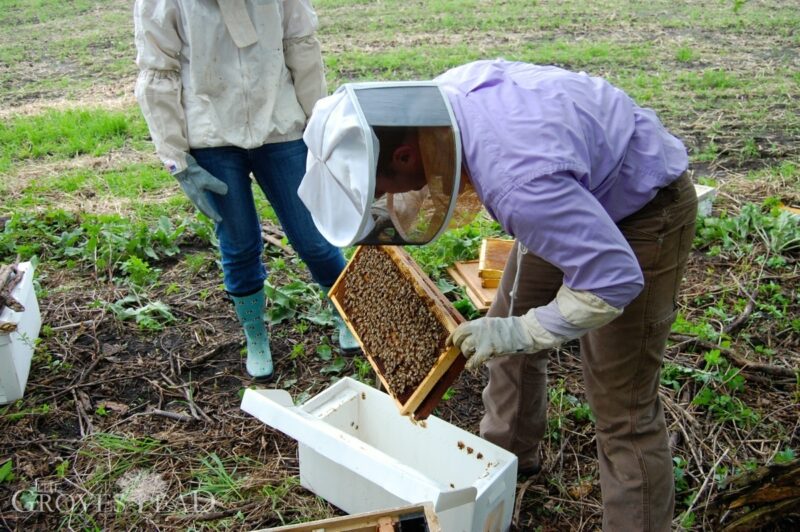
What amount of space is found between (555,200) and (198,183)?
1803 millimetres

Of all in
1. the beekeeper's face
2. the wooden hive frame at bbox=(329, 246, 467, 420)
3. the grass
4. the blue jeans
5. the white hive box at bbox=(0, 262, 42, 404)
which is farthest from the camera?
the grass

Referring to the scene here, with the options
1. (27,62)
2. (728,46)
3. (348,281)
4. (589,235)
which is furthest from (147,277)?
(728,46)

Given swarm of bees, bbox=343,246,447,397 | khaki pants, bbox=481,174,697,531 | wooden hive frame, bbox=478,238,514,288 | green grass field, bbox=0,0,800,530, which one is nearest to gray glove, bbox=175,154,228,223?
swarm of bees, bbox=343,246,447,397

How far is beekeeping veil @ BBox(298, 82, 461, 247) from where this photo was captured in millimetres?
1837

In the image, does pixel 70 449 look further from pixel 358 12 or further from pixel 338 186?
pixel 358 12

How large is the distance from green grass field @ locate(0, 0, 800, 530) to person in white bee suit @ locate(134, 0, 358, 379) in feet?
2.68

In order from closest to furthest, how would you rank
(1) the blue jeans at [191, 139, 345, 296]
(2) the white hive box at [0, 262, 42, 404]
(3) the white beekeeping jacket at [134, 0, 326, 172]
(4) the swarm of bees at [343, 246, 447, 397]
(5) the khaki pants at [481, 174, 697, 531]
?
(5) the khaki pants at [481, 174, 697, 531] → (4) the swarm of bees at [343, 246, 447, 397] → (3) the white beekeeping jacket at [134, 0, 326, 172] → (1) the blue jeans at [191, 139, 345, 296] → (2) the white hive box at [0, 262, 42, 404]

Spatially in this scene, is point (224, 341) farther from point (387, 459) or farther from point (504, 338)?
point (504, 338)

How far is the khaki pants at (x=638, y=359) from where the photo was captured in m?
2.20

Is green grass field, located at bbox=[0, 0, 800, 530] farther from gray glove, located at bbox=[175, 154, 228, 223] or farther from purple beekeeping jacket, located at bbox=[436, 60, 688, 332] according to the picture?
purple beekeeping jacket, located at bbox=[436, 60, 688, 332]

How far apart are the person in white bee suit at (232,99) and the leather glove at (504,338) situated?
1.44 metres

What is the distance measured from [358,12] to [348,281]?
10.0 m

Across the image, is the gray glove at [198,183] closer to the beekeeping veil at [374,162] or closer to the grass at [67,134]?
the beekeeping veil at [374,162]

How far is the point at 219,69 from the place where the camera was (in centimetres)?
302
